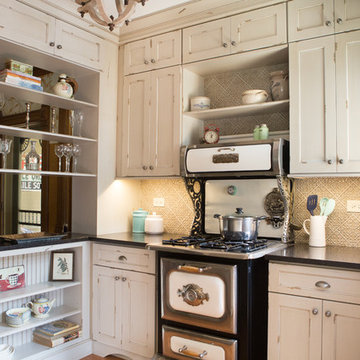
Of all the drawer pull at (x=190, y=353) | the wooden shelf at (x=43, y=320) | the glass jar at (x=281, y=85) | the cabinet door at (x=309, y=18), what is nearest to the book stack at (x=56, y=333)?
the wooden shelf at (x=43, y=320)

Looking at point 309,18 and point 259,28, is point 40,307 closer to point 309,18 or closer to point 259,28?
point 259,28

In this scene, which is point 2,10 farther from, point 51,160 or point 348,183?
point 348,183

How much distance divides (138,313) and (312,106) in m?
1.85

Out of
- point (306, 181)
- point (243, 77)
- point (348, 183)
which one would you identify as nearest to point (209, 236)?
point (306, 181)

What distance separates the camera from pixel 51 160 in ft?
14.0

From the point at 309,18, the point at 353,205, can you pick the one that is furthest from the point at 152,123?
the point at 353,205

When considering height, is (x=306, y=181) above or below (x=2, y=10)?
below

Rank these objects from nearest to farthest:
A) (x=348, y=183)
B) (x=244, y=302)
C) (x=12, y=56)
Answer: (x=244, y=302) < (x=348, y=183) < (x=12, y=56)

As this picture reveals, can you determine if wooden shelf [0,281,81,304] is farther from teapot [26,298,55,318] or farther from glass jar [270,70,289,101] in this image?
glass jar [270,70,289,101]

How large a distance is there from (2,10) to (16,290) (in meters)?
1.94

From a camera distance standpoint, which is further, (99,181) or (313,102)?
(99,181)

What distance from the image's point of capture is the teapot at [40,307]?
285cm

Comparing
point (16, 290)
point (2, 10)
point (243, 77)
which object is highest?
point (2, 10)

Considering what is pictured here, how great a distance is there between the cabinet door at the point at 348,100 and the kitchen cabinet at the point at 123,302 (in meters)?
1.44
